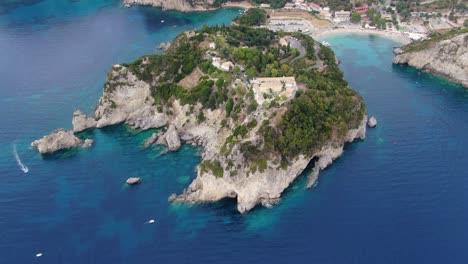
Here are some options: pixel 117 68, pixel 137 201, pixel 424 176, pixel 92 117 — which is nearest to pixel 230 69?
pixel 117 68

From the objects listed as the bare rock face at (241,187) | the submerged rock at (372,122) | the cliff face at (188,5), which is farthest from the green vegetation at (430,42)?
the cliff face at (188,5)

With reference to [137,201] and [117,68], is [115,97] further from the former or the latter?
[137,201]

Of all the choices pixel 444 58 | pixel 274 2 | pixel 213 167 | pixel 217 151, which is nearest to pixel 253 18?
pixel 274 2

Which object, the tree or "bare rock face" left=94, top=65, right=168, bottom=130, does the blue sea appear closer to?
"bare rock face" left=94, top=65, right=168, bottom=130

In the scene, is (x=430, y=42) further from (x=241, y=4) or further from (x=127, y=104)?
(x=127, y=104)

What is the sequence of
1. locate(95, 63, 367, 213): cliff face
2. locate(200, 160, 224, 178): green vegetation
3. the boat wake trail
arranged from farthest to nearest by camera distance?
the boat wake trail < locate(200, 160, 224, 178): green vegetation < locate(95, 63, 367, 213): cliff face

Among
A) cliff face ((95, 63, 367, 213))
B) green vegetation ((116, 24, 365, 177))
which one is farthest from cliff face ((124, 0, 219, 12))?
cliff face ((95, 63, 367, 213))

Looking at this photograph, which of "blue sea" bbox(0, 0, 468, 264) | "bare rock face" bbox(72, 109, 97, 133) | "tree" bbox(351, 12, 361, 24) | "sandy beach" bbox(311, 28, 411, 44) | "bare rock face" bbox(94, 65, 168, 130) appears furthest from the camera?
"tree" bbox(351, 12, 361, 24)

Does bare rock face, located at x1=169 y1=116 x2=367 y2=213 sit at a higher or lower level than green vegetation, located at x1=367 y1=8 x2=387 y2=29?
lower

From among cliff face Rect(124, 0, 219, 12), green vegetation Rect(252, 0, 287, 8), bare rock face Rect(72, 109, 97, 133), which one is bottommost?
bare rock face Rect(72, 109, 97, 133)

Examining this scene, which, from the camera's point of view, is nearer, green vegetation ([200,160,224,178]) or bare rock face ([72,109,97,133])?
green vegetation ([200,160,224,178])
